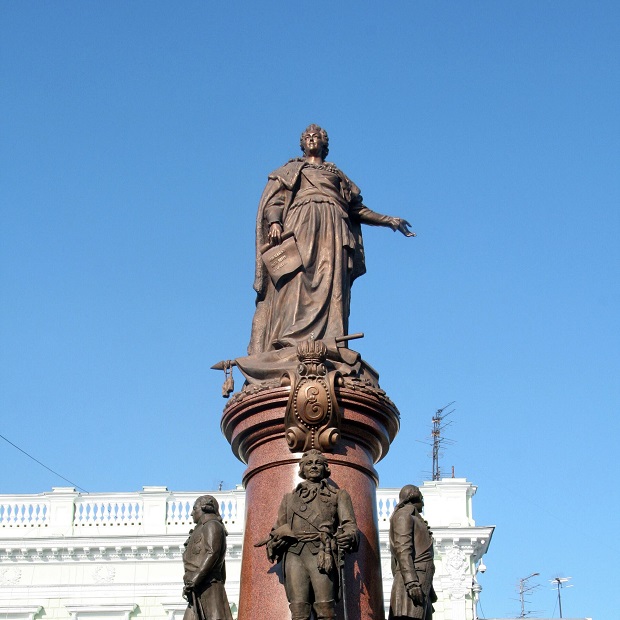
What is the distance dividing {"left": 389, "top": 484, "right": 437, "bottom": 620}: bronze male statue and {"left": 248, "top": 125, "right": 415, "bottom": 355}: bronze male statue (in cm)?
189

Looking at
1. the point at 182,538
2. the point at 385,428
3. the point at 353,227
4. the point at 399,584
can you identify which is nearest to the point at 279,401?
the point at 385,428

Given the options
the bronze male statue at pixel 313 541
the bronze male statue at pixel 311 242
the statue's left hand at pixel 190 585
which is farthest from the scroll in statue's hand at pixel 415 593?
the bronze male statue at pixel 311 242

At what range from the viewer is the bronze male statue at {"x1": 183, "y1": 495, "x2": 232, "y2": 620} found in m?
9.11

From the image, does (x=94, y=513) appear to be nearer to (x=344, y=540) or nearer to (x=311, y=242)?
(x=311, y=242)

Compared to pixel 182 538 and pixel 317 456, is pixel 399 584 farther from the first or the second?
pixel 182 538

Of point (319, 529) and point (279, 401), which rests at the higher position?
point (279, 401)

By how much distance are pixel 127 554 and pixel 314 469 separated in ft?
74.8

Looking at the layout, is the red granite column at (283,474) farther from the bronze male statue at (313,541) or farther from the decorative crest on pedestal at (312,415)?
the bronze male statue at (313,541)

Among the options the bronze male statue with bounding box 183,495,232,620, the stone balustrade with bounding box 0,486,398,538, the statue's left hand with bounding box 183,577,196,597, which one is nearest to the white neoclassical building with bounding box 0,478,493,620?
the stone balustrade with bounding box 0,486,398,538

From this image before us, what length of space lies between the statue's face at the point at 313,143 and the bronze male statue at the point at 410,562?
397 centimetres

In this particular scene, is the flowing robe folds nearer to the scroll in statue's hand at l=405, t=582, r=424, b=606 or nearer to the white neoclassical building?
the scroll in statue's hand at l=405, t=582, r=424, b=606

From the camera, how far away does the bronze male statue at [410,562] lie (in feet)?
29.6

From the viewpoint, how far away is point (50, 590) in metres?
30.5

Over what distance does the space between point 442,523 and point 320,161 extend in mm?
20049
